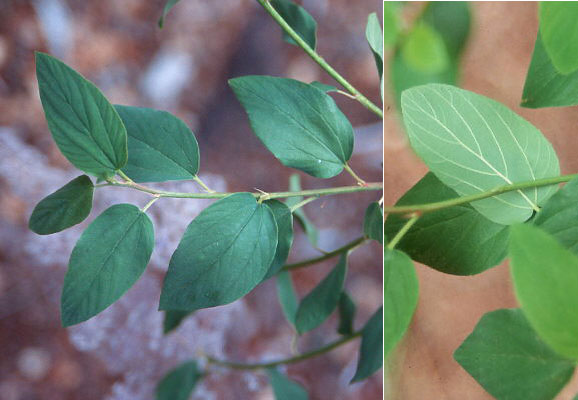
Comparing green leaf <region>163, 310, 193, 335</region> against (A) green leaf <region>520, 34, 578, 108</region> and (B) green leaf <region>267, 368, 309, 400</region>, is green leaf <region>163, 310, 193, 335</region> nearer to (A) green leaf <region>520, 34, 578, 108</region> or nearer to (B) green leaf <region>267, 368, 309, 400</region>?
(B) green leaf <region>267, 368, 309, 400</region>

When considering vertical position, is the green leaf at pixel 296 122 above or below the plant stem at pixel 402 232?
above

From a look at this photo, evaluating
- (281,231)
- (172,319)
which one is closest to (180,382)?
(172,319)

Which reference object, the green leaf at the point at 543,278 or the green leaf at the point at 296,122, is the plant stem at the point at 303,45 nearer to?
the green leaf at the point at 296,122

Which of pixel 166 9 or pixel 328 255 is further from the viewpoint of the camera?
pixel 328 255

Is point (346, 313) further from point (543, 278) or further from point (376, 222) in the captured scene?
point (543, 278)

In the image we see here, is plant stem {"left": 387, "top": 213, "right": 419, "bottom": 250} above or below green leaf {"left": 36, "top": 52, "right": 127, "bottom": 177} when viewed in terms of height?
below

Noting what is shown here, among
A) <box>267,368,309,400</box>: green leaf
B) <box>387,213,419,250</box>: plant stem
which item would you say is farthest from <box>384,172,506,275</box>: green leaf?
<box>267,368,309,400</box>: green leaf

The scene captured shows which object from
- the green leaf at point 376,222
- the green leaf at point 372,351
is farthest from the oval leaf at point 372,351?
the green leaf at point 376,222
